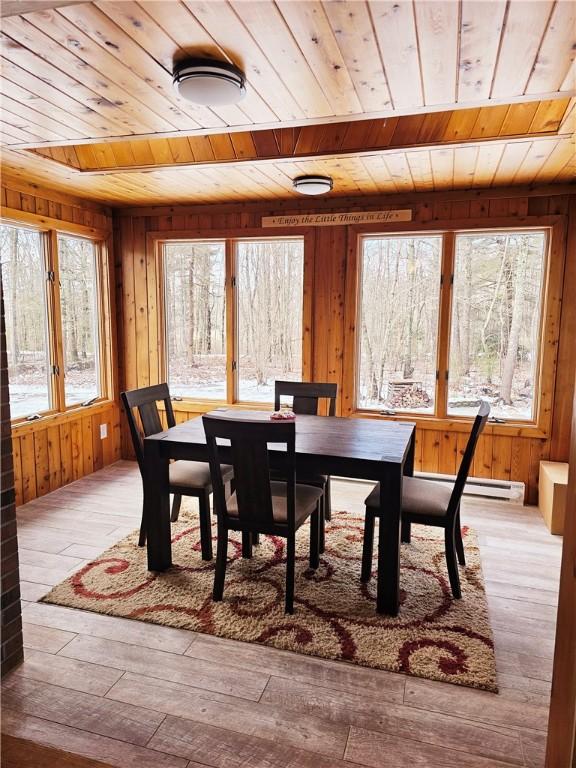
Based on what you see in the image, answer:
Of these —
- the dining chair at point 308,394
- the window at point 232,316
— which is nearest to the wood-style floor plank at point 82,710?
the dining chair at point 308,394

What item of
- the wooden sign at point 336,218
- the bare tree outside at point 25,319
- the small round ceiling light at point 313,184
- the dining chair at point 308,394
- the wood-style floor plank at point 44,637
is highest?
the small round ceiling light at point 313,184

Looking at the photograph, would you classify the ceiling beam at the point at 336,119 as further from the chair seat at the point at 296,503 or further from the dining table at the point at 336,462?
the chair seat at the point at 296,503

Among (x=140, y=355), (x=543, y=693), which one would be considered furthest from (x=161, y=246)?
(x=543, y=693)

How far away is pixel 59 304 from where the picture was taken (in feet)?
13.9

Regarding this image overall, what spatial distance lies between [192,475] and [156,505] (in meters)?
0.30

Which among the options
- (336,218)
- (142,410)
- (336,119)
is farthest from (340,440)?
(336,218)

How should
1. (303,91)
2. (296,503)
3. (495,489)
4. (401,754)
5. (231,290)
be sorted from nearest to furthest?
1. (401,754)
2. (303,91)
3. (296,503)
4. (495,489)
5. (231,290)

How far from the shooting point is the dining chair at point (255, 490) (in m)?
2.35

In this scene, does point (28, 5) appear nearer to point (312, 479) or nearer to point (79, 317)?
point (312, 479)

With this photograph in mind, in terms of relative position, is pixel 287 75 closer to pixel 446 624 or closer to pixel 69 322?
pixel 446 624

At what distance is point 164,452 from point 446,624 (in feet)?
5.51

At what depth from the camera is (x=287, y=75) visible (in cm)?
207

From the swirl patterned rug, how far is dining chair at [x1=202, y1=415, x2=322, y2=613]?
0.16 m

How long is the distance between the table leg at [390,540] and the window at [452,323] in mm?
2045
